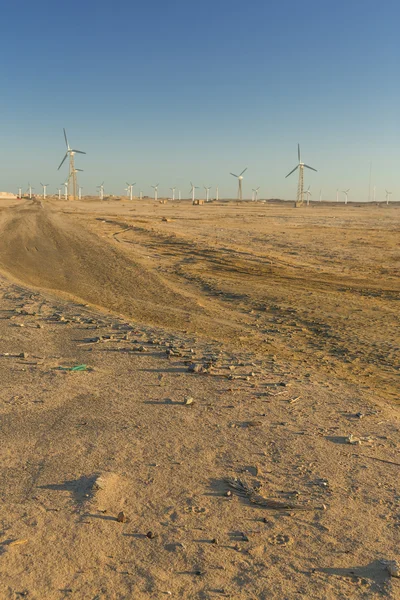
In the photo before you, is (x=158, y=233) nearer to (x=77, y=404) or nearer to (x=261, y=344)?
(x=261, y=344)

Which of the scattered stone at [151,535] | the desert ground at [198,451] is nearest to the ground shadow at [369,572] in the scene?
the desert ground at [198,451]

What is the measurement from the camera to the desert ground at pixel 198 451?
351cm

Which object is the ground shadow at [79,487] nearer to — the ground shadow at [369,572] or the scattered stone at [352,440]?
the ground shadow at [369,572]

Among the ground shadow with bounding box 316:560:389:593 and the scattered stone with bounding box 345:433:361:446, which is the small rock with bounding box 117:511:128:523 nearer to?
the ground shadow with bounding box 316:560:389:593

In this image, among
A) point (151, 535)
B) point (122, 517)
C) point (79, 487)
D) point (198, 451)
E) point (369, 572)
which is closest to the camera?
point (369, 572)

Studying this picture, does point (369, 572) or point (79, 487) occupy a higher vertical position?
point (79, 487)

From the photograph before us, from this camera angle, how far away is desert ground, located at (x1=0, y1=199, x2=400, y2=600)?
3512 millimetres

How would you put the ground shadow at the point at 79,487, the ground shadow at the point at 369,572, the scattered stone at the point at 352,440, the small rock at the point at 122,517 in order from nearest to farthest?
the ground shadow at the point at 369,572 → the small rock at the point at 122,517 → the ground shadow at the point at 79,487 → the scattered stone at the point at 352,440

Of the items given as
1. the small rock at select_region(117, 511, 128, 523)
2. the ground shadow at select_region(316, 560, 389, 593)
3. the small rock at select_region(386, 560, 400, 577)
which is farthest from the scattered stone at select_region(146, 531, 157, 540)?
the small rock at select_region(386, 560, 400, 577)

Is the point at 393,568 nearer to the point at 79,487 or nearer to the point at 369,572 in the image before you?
the point at 369,572

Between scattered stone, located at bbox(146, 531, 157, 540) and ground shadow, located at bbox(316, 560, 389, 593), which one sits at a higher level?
scattered stone, located at bbox(146, 531, 157, 540)

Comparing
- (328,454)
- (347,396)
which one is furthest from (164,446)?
(347,396)

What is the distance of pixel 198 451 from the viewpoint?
199 inches

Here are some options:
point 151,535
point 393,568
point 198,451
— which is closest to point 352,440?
point 198,451
